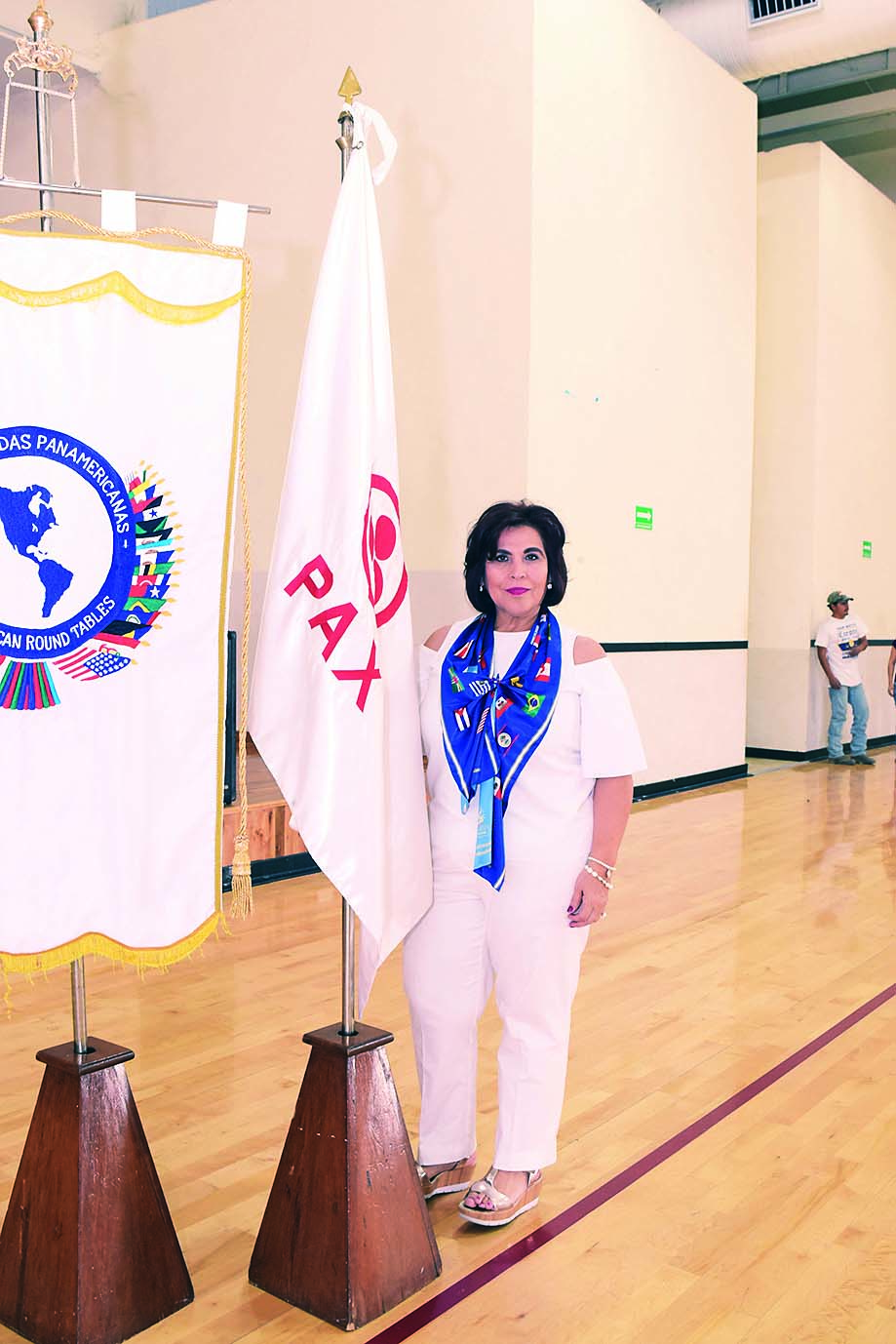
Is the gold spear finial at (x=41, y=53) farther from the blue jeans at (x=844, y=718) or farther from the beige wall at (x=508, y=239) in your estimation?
the blue jeans at (x=844, y=718)

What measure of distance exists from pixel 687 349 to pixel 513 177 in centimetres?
204

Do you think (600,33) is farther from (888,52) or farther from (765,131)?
(765,131)

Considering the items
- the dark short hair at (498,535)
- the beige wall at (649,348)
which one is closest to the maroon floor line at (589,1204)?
the dark short hair at (498,535)

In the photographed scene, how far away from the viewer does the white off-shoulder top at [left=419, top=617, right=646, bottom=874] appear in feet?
8.11

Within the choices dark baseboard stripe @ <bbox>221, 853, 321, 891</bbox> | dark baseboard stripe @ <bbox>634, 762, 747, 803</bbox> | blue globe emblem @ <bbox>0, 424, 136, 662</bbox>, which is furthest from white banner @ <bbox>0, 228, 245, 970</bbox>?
dark baseboard stripe @ <bbox>634, 762, 747, 803</bbox>

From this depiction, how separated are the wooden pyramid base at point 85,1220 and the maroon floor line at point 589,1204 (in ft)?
1.39

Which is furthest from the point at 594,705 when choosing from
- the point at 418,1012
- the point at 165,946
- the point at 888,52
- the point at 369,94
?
the point at 888,52

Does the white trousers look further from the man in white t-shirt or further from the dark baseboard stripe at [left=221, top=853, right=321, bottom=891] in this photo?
the man in white t-shirt

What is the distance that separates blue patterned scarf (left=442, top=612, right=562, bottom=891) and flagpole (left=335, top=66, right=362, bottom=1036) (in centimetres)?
28

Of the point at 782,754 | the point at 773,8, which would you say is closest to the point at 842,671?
the point at 782,754

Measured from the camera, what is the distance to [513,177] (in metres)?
6.98

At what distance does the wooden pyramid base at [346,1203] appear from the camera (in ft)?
7.26

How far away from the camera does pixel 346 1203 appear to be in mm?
2207

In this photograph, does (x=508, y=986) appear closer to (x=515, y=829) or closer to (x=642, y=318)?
(x=515, y=829)
